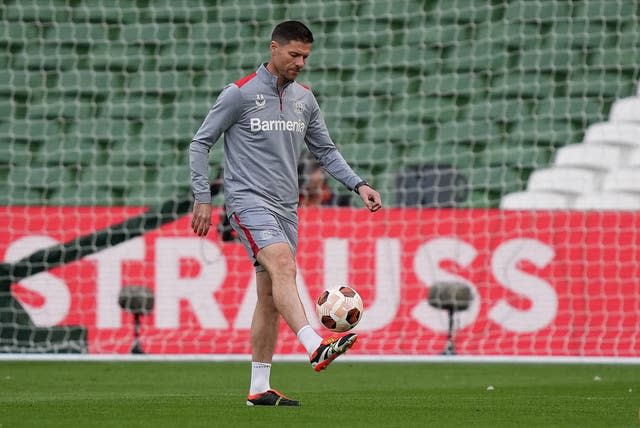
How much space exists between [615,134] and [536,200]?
113 centimetres

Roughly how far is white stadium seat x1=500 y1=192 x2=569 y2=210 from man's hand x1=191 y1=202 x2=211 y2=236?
6.24m

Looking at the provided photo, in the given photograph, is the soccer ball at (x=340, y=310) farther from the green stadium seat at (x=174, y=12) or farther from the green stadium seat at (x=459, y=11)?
the green stadium seat at (x=459, y=11)

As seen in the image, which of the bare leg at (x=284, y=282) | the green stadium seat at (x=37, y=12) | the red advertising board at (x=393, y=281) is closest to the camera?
the bare leg at (x=284, y=282)

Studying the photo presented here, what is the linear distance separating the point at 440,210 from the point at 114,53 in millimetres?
4160

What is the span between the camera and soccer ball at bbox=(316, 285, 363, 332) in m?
5.22

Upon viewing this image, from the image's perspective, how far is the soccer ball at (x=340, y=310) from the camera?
522cm

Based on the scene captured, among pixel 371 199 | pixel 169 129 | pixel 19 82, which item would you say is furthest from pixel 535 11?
pixel 371 199

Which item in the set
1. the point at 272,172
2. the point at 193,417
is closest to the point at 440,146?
the point at 272,172

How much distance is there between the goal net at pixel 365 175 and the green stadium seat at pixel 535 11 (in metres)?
0.03

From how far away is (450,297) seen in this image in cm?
920

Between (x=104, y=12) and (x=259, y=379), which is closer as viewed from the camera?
(x=259, y=379)

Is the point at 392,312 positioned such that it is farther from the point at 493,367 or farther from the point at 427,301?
the point at 493,367

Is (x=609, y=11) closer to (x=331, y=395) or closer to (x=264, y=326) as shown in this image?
(x=331, y=395)

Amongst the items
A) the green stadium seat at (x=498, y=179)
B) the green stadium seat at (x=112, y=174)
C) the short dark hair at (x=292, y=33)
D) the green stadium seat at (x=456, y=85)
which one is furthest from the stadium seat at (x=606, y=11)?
the short dark hair at (x=292, y=33)
